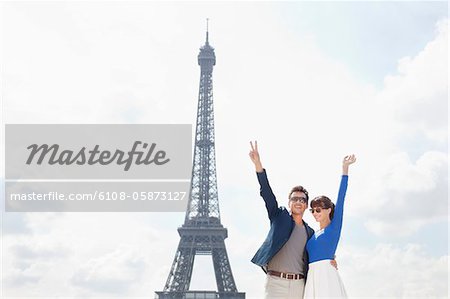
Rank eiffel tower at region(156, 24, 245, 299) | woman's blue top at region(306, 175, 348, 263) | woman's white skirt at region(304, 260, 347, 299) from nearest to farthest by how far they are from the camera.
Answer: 1. woman's white skirt at region(304, 260, 347, 299)
2. woman's blue top at region(306, 175, 348, 263)
3. eiffel tower at region(156, 24, 245, 299)

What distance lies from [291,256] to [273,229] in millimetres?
395

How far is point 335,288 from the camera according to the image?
8.32 metres

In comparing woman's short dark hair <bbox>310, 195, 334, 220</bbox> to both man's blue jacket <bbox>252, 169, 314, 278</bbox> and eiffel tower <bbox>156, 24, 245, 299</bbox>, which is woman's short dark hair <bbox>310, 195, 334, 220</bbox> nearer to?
man's blue jacket <bbox>252, 169, 314, 278</bbox>

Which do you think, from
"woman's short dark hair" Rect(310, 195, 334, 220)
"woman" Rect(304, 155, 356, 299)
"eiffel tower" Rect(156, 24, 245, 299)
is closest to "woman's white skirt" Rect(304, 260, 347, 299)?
"woman" Rect(304, 155, 356, 299)

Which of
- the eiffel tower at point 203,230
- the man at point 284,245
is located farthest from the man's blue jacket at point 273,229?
the eiffel tower at point 203,230

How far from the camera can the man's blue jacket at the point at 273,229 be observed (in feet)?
28.1

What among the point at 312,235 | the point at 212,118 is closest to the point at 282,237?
the point at 312,235

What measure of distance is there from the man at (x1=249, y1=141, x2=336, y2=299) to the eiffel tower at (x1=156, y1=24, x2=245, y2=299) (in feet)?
214

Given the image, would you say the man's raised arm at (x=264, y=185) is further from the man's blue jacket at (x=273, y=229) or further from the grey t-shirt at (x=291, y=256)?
the grey t-shirt at (x=291, y=256)

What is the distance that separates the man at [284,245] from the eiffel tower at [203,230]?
6511cm

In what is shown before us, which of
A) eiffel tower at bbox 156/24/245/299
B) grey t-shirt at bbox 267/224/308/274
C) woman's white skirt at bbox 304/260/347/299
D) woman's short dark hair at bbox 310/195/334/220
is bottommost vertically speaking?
woman's white skirt at bbox 304/260/347/299

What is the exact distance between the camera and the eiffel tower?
241 feet

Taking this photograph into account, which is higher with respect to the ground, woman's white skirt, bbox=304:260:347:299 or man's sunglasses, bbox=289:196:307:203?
man's sunglasses, bbox=289:196:307:203

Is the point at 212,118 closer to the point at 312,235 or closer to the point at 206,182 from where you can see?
the point at 206,182
